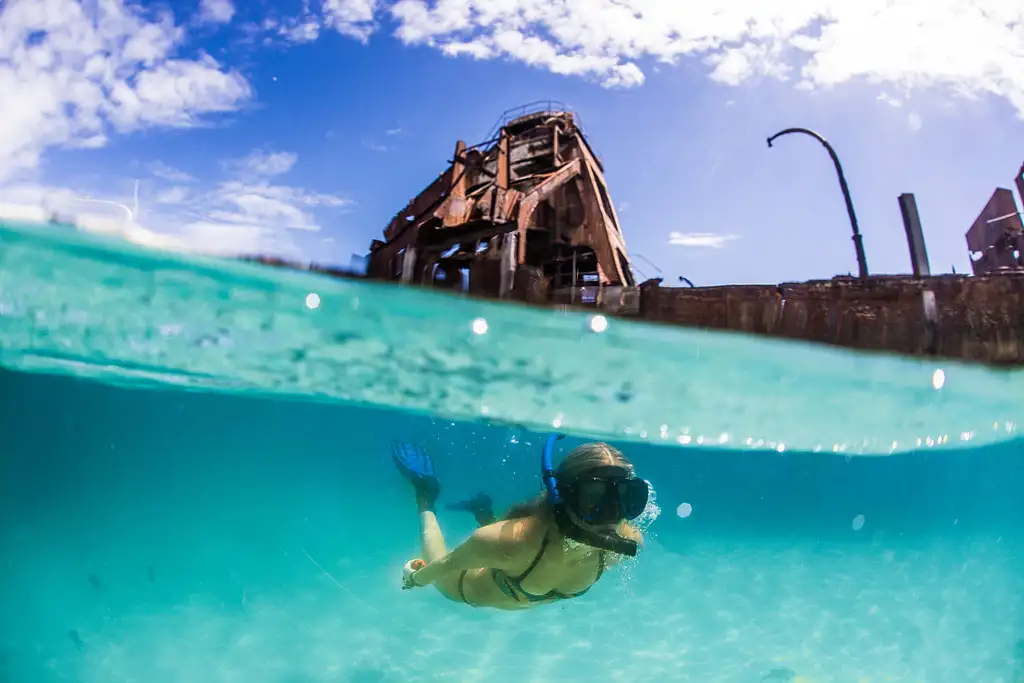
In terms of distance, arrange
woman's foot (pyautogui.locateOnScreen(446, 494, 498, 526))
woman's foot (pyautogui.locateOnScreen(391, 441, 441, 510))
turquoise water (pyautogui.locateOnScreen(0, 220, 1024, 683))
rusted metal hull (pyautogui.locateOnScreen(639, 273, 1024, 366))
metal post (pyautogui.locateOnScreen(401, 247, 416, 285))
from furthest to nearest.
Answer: metal post (pyautogui.locateOnScreen(401, 247, 416, 285)) → turquoise water (pyautogui.locateOnScreen(0, 220, 1024, 683)) → rusted metal hull (pyautogui.locateOnScreen(639, 273, 1024, 366)) → woman's foot (pyautogui.locateOnScreen(391, 441, 441, 510)) → woman's foot (pyautogui.locateOnScreen(446, 494, 498, 526))

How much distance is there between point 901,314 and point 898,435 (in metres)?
7.97

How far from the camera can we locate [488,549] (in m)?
4.22

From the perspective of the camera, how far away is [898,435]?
→ 1348cm

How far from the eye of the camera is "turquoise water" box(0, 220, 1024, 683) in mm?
8398

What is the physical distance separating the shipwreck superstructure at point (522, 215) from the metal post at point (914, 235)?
856 cm

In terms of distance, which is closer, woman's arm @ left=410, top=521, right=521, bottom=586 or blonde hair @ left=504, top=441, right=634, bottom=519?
blonde hair @ left=504, top=441, right=634, bottom=519

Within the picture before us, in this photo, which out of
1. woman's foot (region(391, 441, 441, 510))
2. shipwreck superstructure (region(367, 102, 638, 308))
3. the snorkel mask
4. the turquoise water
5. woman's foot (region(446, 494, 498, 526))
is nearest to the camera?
the snorkel mask

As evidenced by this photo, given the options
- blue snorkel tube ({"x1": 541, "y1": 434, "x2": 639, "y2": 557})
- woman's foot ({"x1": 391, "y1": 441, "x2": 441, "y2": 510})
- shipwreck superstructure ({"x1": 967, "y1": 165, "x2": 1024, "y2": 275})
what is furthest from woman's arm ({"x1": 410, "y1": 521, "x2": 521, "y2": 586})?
shipwreck superstructure ({"x1": 967, "y1": 165, "x2": 1024, "y2": 275})

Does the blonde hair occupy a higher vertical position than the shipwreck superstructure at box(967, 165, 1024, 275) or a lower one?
lower

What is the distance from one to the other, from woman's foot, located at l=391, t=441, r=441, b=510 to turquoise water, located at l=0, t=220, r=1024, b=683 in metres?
1.29

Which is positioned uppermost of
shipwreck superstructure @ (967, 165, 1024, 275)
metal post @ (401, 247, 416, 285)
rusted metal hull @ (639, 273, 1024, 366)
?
shipwreck superstructure @ (967, 165, 1024, 275)

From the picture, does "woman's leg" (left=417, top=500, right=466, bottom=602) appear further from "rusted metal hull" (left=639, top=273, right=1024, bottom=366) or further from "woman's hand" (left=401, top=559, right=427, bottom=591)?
"rusted metal hull" (left=639, top=273, right=1024, bottom=366)

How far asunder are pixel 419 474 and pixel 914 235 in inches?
371

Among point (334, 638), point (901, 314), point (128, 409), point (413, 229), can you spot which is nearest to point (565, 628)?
point (334, 638)
